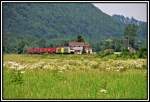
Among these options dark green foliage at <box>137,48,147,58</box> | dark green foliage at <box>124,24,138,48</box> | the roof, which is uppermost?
dark green foliage at <box>124,24,138,48</box>

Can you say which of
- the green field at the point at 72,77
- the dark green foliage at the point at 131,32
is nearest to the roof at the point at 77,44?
the green field at the point at 72,77

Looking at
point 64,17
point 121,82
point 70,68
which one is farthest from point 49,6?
point 121,82

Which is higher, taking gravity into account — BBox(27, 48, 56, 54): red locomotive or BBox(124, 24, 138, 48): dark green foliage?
BBox(124, 24, 138, 48): dark green foliage

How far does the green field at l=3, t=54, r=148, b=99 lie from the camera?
10375 mm

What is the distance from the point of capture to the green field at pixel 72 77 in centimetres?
1038

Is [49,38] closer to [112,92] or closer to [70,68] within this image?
[70,68]

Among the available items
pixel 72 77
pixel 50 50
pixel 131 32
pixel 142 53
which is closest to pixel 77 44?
pixel 50 50

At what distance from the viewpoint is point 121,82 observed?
1068cm

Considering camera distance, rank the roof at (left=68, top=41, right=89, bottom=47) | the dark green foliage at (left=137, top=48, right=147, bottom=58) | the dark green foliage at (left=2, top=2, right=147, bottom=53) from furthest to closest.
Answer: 1. the roof at (left=68, top=41, right=89, bottom=47)
2. the dark green foliage at (left=2, top=2, right=147, bottom=53)
3. the dark green foliage at (left=137, top=48, right=147, bottom=58)

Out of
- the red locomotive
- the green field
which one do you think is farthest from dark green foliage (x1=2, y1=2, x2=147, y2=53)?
the green field

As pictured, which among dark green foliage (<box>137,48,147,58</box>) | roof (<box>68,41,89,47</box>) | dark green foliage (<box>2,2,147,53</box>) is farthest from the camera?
roof (<box>68,41,89,47</box>)

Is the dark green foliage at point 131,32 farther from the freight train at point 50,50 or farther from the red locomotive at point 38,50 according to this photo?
the red locomotive at point 38,50

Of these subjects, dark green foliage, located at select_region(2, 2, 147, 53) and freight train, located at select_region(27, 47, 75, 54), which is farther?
freight train, located at select_region(27, 47, 75, 54)

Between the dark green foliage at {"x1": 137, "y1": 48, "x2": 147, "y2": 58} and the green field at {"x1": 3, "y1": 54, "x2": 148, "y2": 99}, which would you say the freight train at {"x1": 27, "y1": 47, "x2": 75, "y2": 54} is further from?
the dark green foliage at {"x1": 137, "y1": 48, "x2": 147, "y2": 58}
